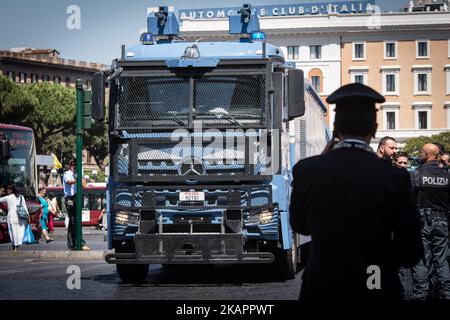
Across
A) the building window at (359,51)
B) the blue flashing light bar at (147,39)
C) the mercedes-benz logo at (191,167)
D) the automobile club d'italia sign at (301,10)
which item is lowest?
the mercedes-benz logo at (191,167)

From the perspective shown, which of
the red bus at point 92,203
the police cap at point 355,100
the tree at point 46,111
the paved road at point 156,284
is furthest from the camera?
the tree at point 46,111

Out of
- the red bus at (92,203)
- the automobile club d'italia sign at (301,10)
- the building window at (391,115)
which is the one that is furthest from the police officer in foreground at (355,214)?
the automobile club d'italia sign at (301,10)

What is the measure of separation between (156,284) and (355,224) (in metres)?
9.69

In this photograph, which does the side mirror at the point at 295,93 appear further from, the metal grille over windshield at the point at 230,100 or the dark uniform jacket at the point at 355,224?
the dark uniform jacket at the point at 355,224

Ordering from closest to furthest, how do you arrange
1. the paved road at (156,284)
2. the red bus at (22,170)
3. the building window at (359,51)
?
1. the paved road at (156,284)
2. the red bus at (22,170)
3. the building window at (359,51)

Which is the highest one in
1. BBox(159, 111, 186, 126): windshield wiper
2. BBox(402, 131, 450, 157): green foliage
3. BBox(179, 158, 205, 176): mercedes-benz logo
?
BBox(402, 131, 450, 157): green foliage

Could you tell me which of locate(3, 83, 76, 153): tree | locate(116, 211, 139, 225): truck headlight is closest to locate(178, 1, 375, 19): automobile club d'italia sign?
locate(3, 83, 76, 153): tree

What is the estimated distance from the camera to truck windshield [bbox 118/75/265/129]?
1374cm

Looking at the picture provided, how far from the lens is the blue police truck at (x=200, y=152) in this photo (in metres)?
13.5

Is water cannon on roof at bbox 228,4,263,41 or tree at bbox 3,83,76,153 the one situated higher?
tree at bbox 3,83,76,153

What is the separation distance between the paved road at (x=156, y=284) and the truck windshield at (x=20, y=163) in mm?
11709

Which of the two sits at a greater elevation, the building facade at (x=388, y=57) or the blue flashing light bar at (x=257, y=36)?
the building facade at (x=388, y=57)

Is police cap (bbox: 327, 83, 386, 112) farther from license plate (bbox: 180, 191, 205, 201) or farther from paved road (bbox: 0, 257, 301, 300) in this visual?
license plate (bbox: 180, 191, 205, 201)

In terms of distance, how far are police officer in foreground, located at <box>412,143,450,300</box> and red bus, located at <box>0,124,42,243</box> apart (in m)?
18.3
